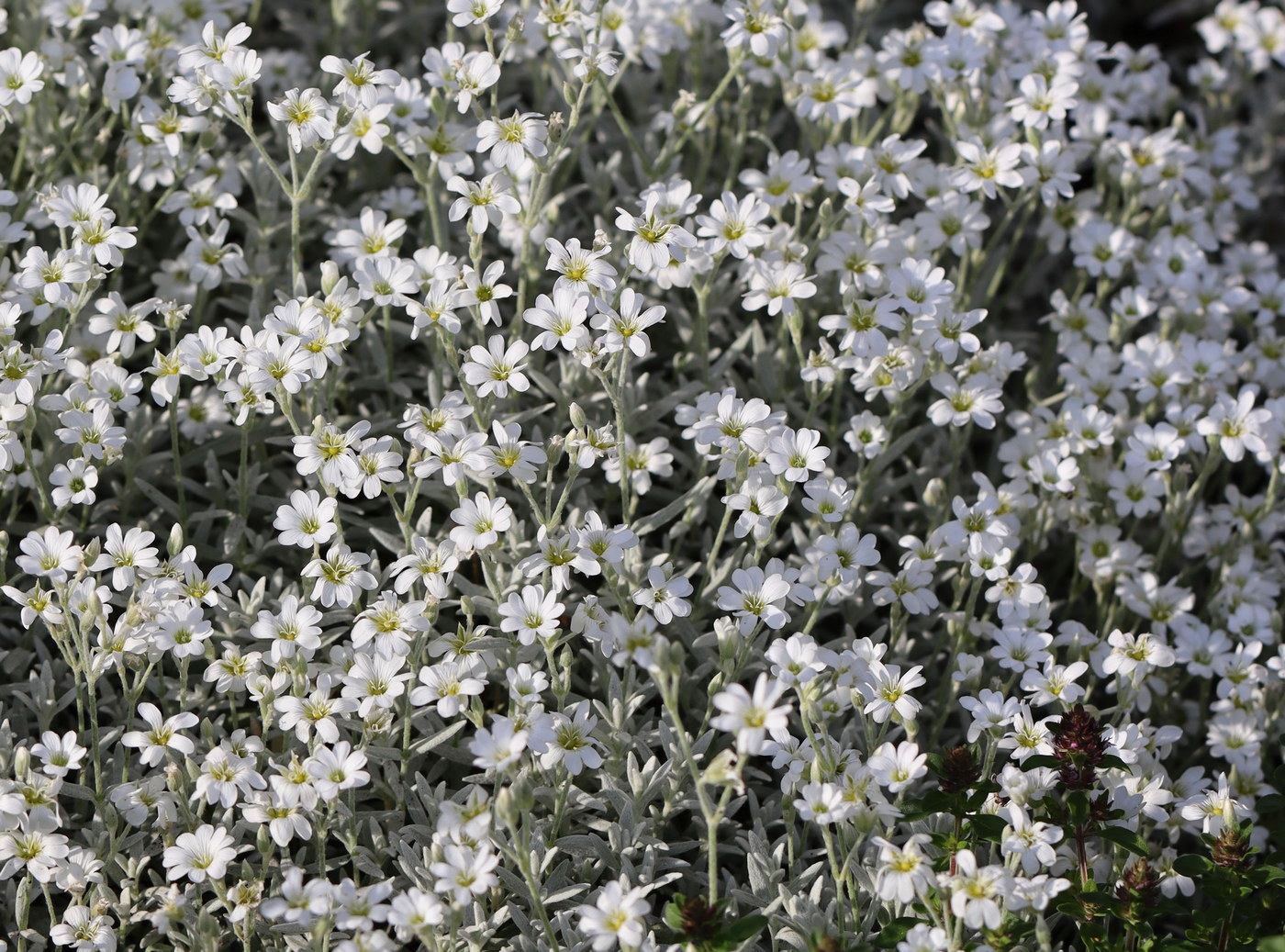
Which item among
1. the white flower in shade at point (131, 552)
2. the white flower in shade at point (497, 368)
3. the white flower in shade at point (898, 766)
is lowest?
the white flower in shade at point (898, 766)

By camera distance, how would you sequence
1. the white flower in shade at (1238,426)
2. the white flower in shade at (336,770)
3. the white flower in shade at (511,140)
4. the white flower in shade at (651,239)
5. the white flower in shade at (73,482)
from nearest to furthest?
the white flower in shade at (336,770)
the white flower in shade at (73,482)
the white flower in shade at (651,239)
the white flower in shade at (511,140)
the white flower in shade at (1238,426)

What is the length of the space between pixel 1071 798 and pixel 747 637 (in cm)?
82

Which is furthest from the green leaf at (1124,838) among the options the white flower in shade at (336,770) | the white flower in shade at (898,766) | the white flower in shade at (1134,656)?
the white flower in shade at (336,770)

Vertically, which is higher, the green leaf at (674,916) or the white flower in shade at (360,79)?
the white flower in shade at (360,79)

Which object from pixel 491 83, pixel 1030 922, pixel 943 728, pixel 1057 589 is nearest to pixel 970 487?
pixel 1057 589

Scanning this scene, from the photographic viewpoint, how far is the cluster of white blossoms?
2.96 metres

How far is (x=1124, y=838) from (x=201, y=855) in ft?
6.74

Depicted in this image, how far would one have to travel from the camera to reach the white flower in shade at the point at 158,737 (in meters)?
2.98

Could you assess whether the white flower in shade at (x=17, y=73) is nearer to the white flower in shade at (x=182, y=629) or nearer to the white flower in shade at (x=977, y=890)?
the white flower in shade at (x=182, y=629)

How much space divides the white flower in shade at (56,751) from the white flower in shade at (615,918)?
4.01ft

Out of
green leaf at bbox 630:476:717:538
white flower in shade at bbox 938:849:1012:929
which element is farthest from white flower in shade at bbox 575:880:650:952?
green leaf at bbox 630:476:717:538

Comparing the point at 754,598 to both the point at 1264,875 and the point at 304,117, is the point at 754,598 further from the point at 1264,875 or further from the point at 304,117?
the point at 304,117

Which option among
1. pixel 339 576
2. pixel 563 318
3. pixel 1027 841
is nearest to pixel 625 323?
pixel 563 318

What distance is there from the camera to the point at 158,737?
9.96ft
